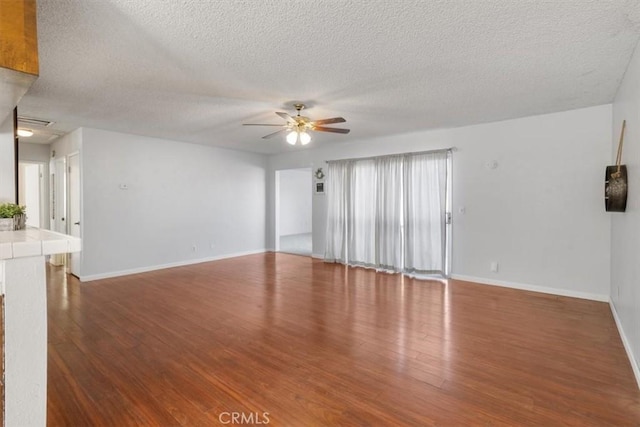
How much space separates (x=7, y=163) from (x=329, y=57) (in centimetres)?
330

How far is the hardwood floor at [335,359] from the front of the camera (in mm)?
1920

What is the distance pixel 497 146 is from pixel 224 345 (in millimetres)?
4600

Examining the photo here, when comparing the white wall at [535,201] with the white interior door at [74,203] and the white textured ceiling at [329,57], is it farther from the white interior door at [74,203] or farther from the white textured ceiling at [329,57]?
the white interior door at [74,203]

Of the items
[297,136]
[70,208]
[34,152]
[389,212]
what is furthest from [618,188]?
[34,152]

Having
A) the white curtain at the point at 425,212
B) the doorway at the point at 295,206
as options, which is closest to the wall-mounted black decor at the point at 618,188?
the white curtain at the point at 425,212

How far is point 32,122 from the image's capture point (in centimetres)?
475

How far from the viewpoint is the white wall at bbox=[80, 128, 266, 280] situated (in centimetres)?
518

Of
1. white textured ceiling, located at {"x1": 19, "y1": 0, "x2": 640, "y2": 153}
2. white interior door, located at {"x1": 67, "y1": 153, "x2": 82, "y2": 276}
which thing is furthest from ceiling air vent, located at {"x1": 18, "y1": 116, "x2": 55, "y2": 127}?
white interior door, located at {"x1": 67, "y1": 153, "x2": 82, "y2": 276}

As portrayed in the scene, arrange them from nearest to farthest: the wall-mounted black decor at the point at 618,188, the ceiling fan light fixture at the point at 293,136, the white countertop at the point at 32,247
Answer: the white countertop at the point at 32,247
the wall-mounted black decor at the point at 618,188
the ceiling fan light fixture at the point at 293,136

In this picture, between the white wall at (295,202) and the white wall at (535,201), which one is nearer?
the white wall at (535,201)

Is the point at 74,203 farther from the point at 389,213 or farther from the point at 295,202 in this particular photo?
the point at 295,202

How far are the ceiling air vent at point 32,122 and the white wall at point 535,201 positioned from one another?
601 cm

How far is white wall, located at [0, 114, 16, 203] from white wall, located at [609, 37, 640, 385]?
5.48 meters

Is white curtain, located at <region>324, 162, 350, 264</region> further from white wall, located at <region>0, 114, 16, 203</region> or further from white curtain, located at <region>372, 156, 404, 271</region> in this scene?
white wall, located at <region>0, 114, 16, 203</region>
